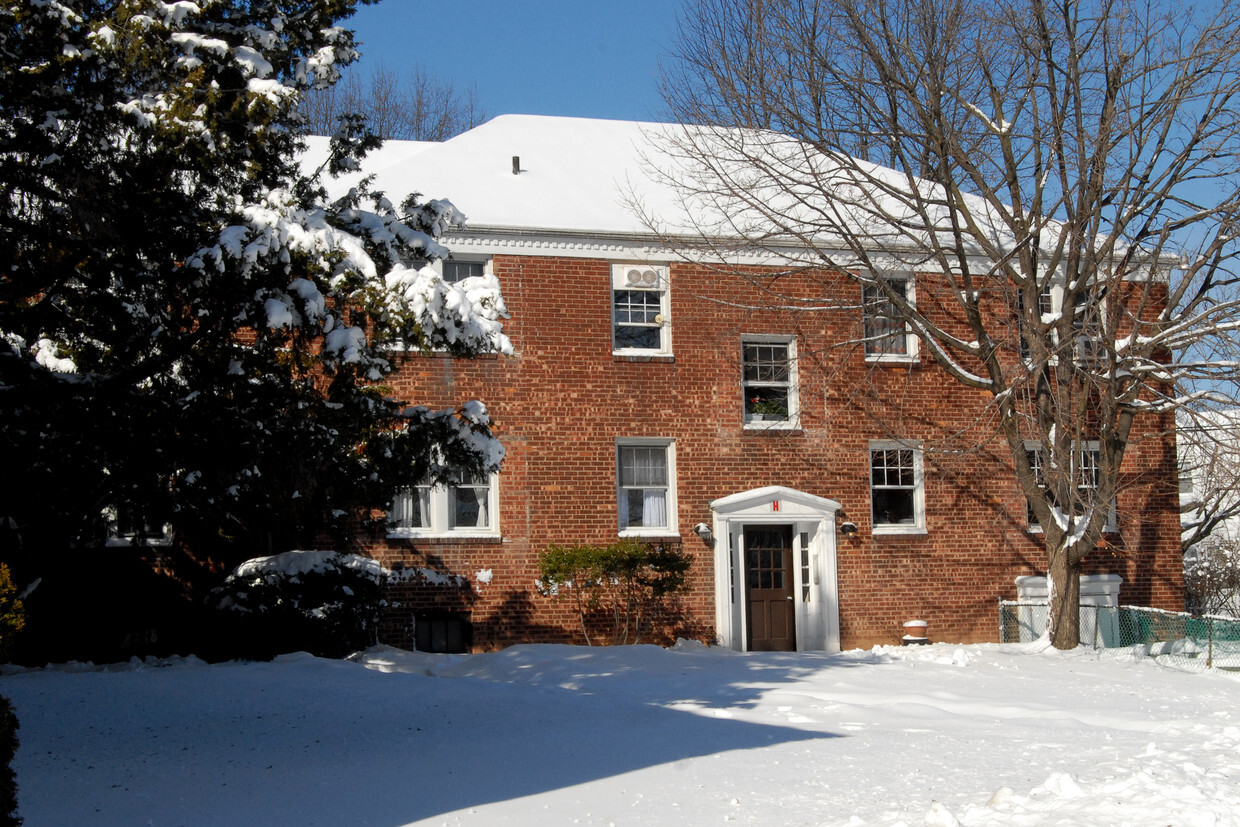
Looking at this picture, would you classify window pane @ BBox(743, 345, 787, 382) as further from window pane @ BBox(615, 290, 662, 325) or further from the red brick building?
window pane @ BBox(615, 290, 662, 325)

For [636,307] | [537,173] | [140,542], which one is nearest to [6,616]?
[140,542]

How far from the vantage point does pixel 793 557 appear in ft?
65.2

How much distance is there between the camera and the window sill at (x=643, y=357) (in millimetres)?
19250

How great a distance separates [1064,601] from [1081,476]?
1.90 m

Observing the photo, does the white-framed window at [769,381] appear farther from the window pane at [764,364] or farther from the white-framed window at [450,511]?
the white-framed window at [450,511]

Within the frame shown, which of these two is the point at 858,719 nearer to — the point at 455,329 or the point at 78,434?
the point at 455,329

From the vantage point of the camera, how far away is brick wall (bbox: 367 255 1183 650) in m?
18.5

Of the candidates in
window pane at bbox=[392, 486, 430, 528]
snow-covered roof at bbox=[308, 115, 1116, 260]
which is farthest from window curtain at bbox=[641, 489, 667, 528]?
snow-covered roof at bbox=[308, 115, 1116, 260]

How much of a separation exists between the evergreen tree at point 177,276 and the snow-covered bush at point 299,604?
8.89 ft

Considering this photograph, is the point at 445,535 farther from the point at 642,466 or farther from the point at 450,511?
the point at 642,466

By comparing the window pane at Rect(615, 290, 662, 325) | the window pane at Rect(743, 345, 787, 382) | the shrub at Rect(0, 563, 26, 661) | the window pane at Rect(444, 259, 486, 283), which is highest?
the window pane at Rect(444, 259, 486, 283)

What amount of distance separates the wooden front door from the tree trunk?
4.02 m

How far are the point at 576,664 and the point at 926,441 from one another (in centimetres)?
840

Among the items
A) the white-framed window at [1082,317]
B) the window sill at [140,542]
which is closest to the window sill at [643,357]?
the white-framed window at [1082,317]
